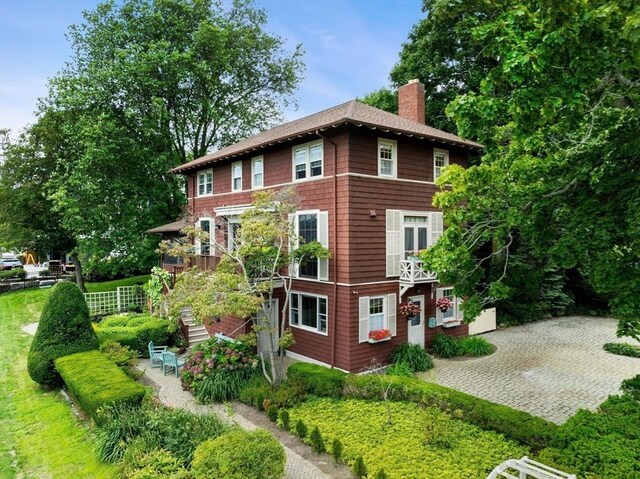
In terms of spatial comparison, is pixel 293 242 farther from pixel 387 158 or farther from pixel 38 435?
pixel 38 435

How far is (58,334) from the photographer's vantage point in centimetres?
1245

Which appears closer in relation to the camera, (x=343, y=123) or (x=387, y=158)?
(x=343, y=123)

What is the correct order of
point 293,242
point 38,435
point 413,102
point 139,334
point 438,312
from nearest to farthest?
point 38,435 < point 293,242 < point 139,334 < point 438,312 < point 413,102

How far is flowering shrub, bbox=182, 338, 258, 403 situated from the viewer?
11.5 meters

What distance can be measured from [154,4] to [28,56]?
41.9 feet

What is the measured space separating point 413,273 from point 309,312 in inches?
167

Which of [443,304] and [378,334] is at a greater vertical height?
[443,304]

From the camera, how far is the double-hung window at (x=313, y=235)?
13688 millimetres

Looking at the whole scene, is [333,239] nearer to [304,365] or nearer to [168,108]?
[304,365]

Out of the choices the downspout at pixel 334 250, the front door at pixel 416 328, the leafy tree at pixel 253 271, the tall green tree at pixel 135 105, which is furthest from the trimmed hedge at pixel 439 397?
the tall green tree at pixel 135 105

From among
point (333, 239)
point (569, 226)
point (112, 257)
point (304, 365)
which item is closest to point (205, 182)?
point (112, 257)

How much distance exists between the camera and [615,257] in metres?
7.12

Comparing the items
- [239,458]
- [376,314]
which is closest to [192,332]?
[376,314]

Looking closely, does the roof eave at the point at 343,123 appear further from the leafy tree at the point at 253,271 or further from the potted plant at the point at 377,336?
the potted plant at the point at 377,336
